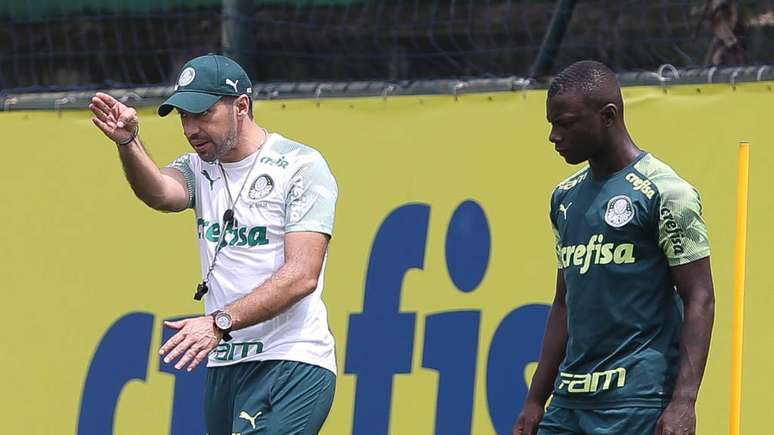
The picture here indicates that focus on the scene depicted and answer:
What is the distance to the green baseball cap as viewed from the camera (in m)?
4.69

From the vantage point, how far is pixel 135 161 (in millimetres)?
4758

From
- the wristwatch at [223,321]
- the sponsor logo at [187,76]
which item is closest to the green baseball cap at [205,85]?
the sponsor logo at [187,76]

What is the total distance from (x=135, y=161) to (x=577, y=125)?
149 centimetres

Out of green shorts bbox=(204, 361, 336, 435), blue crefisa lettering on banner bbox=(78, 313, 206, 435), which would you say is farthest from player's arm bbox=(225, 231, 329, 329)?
blue crefisa lettering on banner bbox=(78, 313, 206, 435)

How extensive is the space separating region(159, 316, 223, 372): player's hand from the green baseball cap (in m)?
0.73

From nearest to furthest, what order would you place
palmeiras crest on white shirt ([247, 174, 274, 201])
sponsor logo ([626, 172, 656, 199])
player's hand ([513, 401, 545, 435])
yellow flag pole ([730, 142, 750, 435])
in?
sponsor logo ([626, 172, 656, 199]), player's hand ([513, 401, 545, 435]), palmeiras crest on white shirt ([247, 174, 274, 201]), yellow flag pole ([730, 142, 750, 435])

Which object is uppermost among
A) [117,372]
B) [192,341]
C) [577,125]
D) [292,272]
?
[577,125]

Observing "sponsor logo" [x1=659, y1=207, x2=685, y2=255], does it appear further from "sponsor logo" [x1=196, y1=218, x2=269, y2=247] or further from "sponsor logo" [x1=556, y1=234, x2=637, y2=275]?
"sponsor logo" [x1=196, y1=218, x2=269, y2=247]

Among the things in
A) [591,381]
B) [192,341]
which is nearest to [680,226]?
[591,381]

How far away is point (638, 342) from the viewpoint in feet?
13.8

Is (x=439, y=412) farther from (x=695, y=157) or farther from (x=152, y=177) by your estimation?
(x=152, y=177)

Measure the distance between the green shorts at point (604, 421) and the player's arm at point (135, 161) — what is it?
4.95 ft

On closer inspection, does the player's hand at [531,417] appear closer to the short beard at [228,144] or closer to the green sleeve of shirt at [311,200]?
the green sleeve of shirt at [311,200]

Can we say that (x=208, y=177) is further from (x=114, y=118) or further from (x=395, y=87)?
(x=395, y=87)
